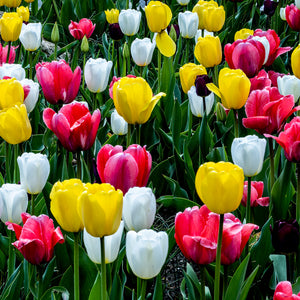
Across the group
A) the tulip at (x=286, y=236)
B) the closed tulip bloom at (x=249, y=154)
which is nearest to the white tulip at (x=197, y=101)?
the closed tulip bloom at (x=249, y=154)

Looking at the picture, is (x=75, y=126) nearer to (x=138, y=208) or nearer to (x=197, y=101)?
(x=138, y=208)

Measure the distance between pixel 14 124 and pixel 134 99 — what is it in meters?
0.33

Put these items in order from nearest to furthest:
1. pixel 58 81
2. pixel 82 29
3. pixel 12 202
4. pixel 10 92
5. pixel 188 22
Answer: pixel 12 202
pixel 10 92
pixel 58 81
pixel 188 22
pixel 82 29

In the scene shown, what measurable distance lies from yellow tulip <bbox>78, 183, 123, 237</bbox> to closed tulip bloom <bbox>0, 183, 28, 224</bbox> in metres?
0.48

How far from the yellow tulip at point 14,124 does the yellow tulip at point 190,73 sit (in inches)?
31.2

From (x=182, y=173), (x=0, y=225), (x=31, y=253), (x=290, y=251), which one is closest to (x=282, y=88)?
(x=182, y=173)

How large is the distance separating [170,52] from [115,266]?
1.49 metres

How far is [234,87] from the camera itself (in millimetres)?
1891

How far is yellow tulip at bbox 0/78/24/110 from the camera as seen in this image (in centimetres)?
187

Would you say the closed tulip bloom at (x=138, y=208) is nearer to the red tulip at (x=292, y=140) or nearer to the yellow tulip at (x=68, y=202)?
the yellow tulip at (x=68, y=202)

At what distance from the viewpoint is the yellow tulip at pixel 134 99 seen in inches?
67.6

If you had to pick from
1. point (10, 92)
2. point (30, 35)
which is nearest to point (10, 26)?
point (30, 35)

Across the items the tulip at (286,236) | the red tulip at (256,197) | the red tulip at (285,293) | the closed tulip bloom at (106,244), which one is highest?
the red tulip at (285,293)

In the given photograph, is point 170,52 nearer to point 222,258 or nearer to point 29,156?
point 29,156
